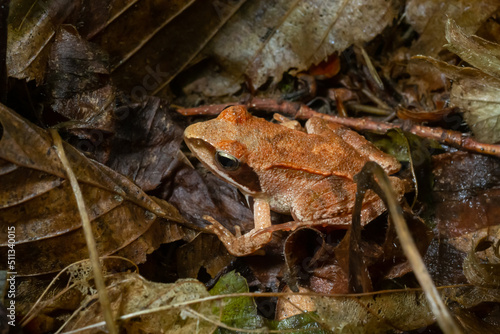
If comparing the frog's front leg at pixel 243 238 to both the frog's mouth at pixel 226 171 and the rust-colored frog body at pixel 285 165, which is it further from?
Result: the frog's mouth at pixel 226 171

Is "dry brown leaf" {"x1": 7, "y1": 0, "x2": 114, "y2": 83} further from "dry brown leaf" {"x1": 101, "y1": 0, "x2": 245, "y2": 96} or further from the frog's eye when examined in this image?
the frog's eye

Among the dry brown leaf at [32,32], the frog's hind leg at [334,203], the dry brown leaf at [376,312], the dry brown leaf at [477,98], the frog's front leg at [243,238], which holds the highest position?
the dry brown leaf at [32,32]

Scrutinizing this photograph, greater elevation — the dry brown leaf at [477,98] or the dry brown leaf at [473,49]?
the dry brown leaf at [473,49]

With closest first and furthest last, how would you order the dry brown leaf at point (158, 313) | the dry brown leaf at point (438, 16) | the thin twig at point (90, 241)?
the thin twig at point (90, 241), the dry brown leaf at point (158, 313), the dry brown leaf at point (438, 16)

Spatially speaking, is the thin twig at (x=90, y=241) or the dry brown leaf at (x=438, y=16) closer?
the thin twig at (x=90, y=241)

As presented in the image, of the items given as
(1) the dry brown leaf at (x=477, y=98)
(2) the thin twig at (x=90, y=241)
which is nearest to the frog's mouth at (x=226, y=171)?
(2) the thin twig at (x=90, y=241)

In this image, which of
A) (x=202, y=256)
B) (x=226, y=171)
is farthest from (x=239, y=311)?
(x=226, y=171)

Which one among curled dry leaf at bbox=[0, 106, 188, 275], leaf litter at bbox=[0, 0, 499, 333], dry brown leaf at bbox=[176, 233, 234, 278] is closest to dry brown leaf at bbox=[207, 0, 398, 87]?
leaf litter at bbox=[0, 0, 499, 333]
